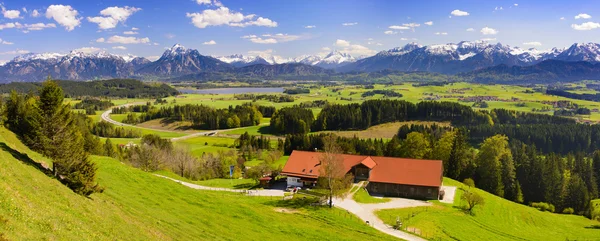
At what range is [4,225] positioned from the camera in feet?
52.6

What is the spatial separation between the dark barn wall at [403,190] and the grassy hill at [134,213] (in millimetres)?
16697

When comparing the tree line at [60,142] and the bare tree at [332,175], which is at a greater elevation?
the tree line at [60,142]

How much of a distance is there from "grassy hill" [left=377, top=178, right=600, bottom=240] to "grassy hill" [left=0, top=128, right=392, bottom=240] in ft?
26.5

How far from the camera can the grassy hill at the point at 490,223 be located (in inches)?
1853

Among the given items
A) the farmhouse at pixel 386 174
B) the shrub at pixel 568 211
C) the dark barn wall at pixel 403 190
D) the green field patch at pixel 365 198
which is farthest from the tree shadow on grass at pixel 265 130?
the shrub at pixel 568 211

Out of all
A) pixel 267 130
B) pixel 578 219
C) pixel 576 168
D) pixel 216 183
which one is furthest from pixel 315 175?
pixel 267 130

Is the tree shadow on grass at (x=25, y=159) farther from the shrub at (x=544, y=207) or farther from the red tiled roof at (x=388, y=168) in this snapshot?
the shrub at (x=544, y=207)

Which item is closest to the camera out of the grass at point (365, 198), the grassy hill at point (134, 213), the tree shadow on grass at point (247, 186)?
the grassy hill at point (134, 213)

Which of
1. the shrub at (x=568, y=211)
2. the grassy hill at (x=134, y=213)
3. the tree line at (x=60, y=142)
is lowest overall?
the shrub at (x=568, y=211)

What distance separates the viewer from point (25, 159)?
3130cm

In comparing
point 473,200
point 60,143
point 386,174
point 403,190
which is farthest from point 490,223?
point 60,143

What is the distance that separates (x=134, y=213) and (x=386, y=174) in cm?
4605

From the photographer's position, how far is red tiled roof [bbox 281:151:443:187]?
6334cm

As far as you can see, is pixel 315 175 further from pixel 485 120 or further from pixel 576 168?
pixel 485 120
